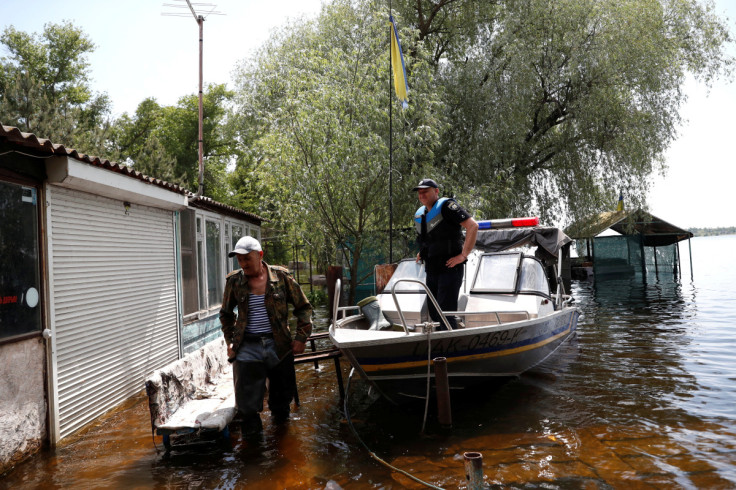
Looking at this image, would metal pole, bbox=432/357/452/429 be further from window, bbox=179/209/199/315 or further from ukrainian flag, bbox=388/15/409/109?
ukrainian flag, bbox=388/15/409/109

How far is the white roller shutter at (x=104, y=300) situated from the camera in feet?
19.2

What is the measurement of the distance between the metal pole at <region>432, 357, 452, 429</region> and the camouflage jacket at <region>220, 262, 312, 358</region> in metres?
1.44

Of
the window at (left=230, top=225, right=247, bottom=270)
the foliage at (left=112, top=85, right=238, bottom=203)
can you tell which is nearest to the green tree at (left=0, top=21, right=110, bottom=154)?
the foliage at (left=112, top=85, right=238, bottom=203)

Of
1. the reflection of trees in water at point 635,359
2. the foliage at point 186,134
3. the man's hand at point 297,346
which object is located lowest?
the reflection of trees in water at point 635,359

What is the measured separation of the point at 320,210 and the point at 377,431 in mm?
8499

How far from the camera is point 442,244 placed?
666 cm

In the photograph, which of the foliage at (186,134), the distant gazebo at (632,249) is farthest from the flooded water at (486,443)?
the foliage at (186,134)

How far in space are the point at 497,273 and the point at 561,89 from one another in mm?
12530

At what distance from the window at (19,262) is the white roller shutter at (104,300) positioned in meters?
0.27

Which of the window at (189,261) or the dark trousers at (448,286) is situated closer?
the dark trousers at (448,286)

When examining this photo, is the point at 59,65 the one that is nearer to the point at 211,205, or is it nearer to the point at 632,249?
the point at 211,205

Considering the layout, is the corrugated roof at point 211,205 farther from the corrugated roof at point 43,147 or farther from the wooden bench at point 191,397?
the wooden bench at point 191,397

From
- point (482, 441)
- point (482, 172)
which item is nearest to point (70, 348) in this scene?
point (482, 441)

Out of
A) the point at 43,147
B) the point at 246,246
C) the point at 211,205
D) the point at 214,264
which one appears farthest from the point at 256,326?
the point at 214,264
